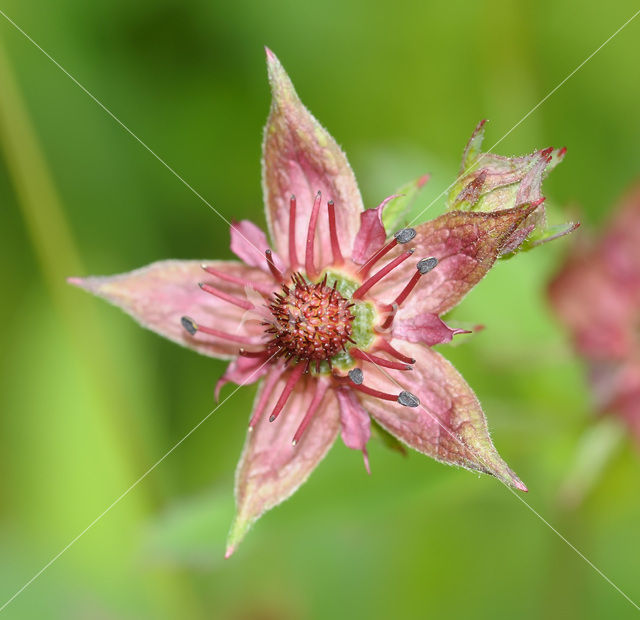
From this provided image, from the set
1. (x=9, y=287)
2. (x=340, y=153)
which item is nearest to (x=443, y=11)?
(x=340, y=153)

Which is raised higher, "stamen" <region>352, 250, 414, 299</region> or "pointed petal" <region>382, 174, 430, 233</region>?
"pointed petal" <region>382, 174, 430, 233</region>

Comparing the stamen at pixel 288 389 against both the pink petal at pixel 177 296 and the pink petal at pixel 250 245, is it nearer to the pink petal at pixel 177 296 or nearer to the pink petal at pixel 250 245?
the pink petal at pixel 177 296

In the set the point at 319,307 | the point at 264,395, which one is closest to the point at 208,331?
the point at 264,395

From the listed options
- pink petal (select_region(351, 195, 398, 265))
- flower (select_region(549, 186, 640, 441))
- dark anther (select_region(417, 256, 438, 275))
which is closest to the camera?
dark anther (select_region(417, 256, 438, 275))

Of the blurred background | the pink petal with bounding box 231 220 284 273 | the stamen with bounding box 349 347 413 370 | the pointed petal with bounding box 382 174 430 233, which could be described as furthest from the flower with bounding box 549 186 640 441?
the pink petal with bounding box 231 220 284 273

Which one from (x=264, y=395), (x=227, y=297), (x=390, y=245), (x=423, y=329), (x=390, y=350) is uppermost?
(x=390, y=245)

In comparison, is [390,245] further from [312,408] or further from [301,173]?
[312,408]

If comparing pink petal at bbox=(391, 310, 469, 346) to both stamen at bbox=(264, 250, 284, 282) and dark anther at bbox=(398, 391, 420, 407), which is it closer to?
dark anther at bbox=(398, 391, 420, 407)
